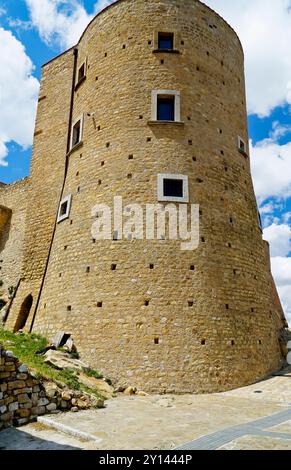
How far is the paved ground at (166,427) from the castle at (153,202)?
176 centimetres

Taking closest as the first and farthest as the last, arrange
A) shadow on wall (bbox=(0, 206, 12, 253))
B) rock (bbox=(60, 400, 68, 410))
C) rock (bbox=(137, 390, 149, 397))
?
rock (bbox=(60, 400, 68, 410)), rock (bbox=(137, 390, 149, 397)), shadow on wall (bbox=(0, 206, 12, 253))

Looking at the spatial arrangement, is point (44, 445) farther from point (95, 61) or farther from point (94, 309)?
point (95, 61)

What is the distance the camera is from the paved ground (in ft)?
18.5

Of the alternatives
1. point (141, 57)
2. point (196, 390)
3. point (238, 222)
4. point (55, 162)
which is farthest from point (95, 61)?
point (196, 390)

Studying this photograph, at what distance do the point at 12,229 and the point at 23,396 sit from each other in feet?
47.0

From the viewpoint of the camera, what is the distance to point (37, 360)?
10.0m

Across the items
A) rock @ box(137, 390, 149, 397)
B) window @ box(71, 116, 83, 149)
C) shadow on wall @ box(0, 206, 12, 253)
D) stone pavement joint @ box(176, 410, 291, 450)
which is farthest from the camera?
shadow on wall @ box(0, 206, 12, 253)

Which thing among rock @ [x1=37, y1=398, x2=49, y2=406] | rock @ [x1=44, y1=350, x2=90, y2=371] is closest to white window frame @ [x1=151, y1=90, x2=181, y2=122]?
rock @ [x1=44, y1=350, x2=90, y2=371]

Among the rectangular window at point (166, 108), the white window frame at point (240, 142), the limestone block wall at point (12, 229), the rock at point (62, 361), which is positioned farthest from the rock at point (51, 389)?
the white window frame at point (240, 142)

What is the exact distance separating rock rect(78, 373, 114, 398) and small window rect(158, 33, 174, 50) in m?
11.9

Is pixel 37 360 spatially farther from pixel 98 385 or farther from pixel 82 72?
pixel 82 72

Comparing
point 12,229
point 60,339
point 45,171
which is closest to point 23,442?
point 60,339

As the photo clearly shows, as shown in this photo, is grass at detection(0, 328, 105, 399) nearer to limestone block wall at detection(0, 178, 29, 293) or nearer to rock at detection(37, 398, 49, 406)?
rock at detection(37, 398, 49, 406)

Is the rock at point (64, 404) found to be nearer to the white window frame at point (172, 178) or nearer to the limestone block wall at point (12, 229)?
the white window frame at point (172, 178)
